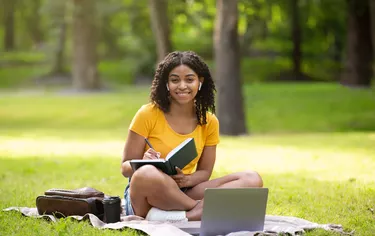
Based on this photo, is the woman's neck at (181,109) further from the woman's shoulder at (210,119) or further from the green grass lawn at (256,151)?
the green grass lawn at (256,151)

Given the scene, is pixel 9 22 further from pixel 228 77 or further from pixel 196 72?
pixel 196 72

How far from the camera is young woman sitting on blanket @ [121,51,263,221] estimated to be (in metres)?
5.71

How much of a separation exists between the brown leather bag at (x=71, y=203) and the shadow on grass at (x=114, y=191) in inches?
7.5

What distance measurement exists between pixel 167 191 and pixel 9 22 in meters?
42.9

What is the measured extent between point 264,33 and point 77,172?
31181mm

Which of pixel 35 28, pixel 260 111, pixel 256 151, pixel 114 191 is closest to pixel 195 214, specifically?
pixel 114 191

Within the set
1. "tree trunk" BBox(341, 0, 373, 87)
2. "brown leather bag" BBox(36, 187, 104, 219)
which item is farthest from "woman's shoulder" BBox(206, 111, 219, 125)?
"tree trunk" BBox(341, 0, 373, 87)

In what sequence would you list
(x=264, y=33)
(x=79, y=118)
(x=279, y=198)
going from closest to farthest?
(x=279, y=198) → (x=79, y=118) → (x=264, y=33)

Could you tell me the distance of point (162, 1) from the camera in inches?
863

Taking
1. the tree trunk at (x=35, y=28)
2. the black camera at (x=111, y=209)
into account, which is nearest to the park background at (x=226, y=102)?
the tree trunk at (x=35, y=28)

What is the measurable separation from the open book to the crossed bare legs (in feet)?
0.16

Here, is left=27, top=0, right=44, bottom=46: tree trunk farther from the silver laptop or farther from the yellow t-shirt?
the silver laptop

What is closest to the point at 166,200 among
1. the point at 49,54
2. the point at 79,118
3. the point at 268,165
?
the point at 268,165

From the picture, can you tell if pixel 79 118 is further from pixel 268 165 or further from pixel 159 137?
pixel 159 137
